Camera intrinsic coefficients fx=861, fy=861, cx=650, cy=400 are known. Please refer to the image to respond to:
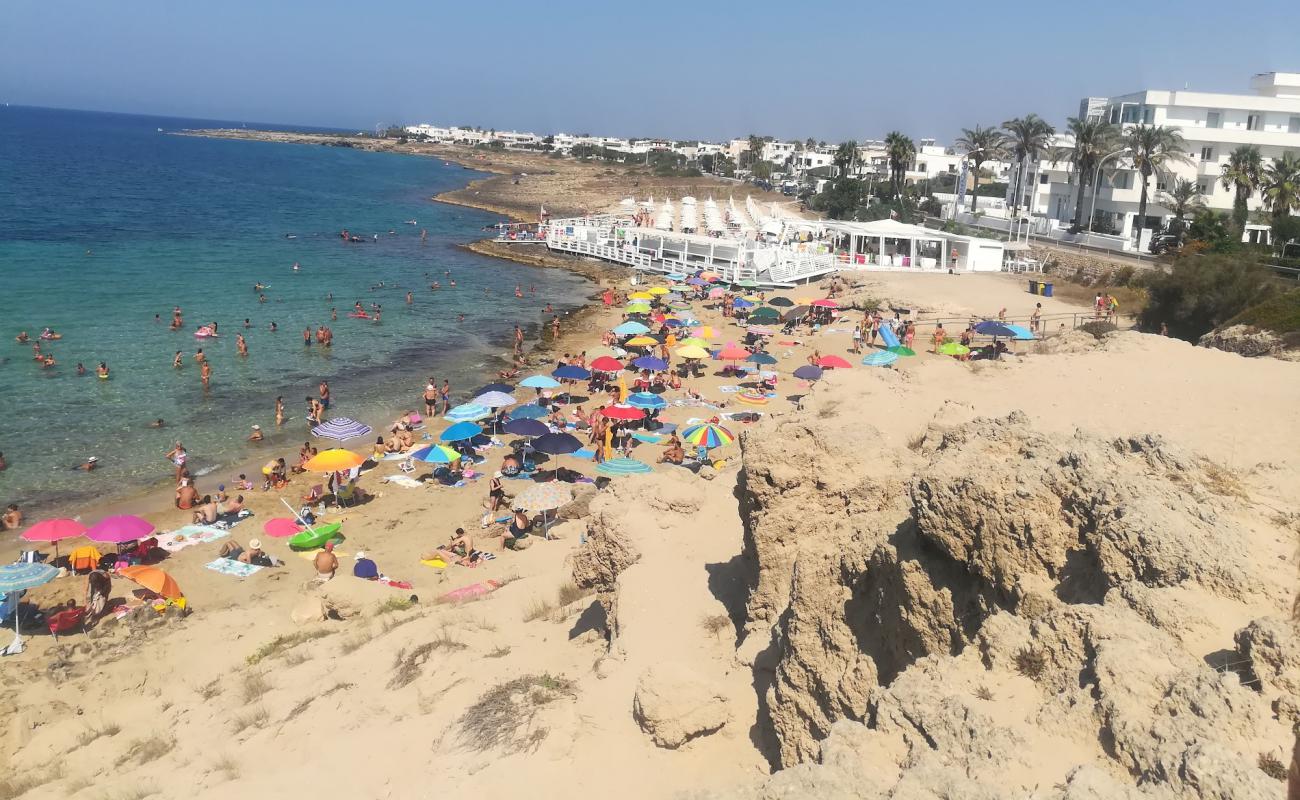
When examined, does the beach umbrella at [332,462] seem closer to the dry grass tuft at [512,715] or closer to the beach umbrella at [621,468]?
the beach umbrella at [621,468]

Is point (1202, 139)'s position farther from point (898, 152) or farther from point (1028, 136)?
point (898, 152)

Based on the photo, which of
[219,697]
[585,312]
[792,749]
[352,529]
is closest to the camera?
[792,749]

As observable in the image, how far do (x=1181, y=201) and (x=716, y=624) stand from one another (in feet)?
128

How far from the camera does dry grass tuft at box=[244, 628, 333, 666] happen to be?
9688 mm

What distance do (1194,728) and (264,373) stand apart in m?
24.9

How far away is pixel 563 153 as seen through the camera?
186m

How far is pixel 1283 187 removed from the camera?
33.0m

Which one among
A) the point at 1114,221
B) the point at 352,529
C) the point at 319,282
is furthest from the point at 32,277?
the point at 1114,221

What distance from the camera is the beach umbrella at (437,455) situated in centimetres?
1608

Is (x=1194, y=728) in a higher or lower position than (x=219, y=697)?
higher

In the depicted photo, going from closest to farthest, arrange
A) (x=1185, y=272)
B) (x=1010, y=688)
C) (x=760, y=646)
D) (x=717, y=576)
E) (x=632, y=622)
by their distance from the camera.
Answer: (x=1010, y=688), (x=760, y=646), (x=632, y=622), (x=717, y=576), (x=1185, y=272)

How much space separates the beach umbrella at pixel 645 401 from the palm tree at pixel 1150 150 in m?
28.4

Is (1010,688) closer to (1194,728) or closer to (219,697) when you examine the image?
(1194,728)

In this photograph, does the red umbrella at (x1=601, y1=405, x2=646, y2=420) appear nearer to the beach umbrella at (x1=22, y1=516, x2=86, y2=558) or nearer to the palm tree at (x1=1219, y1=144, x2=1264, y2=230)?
the beach umbrella at (x1=22, y1=516, x2=86, y2=558)
